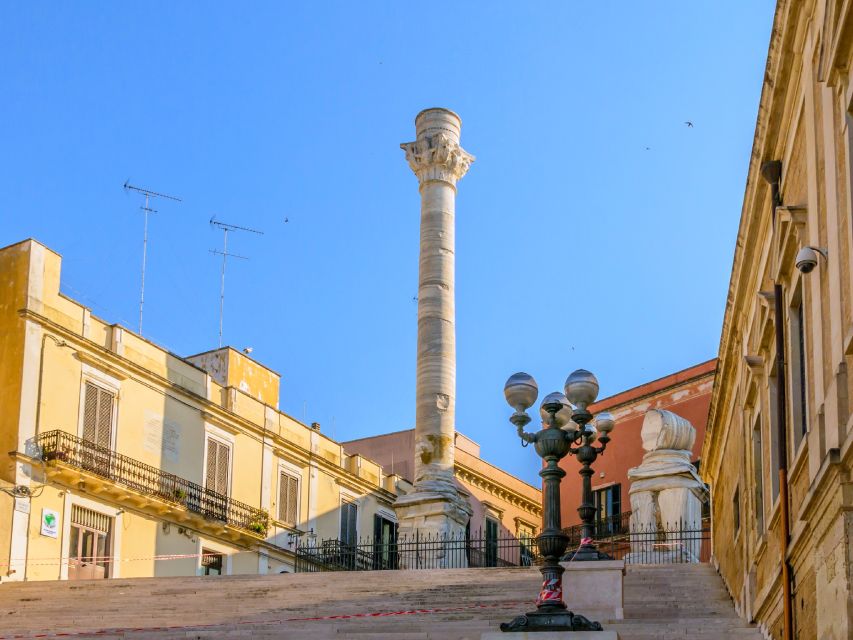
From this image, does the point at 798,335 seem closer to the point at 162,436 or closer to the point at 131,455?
the point at 131,455

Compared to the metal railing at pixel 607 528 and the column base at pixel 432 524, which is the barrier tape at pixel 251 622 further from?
the metal railing at pixel 607 528

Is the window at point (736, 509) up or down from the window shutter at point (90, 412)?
down

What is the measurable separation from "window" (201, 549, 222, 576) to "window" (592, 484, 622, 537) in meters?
10.7

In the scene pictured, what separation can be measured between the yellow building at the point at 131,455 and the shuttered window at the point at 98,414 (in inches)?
1.4

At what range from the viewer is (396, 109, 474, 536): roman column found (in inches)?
1293

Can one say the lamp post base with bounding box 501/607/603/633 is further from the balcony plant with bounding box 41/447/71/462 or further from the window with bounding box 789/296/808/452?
the balcony plant with bounding box 41/447/71/462

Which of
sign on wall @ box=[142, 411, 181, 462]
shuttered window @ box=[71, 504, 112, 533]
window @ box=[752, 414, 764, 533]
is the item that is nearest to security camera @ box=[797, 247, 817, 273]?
window @ box=[752, 414, 764, 533]

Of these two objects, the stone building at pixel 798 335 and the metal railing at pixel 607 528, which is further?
the metal railing at pixel 607 528

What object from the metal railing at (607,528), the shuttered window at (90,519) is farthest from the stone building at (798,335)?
the metal railing at (607,528)

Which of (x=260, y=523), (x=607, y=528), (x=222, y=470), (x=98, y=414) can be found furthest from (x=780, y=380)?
(x=607, y=528)

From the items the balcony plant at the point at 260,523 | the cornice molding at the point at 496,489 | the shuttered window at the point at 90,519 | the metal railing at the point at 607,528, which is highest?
the cornice molding at the point at 496,489

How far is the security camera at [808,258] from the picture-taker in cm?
1271

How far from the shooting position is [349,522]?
43.9 meters

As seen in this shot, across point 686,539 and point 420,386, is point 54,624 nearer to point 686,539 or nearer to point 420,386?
point 686,539
